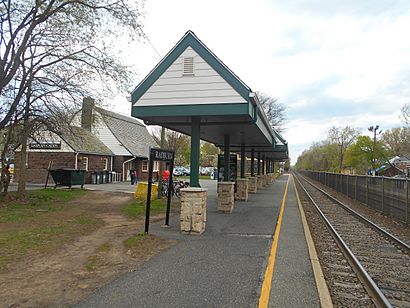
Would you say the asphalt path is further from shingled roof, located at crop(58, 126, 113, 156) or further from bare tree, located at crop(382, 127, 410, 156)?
bare tree, located at crop(382, 127, 410, 156)

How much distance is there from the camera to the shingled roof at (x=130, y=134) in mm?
33531

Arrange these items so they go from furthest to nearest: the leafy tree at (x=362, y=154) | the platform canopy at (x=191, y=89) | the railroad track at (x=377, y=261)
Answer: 1. the leafy tree at (x=362, y=154)
2. the platform canopy at (x=191, y=89)
3. the railroad track at (x=377, y=261)

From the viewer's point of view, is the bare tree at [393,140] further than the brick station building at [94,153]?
Yes

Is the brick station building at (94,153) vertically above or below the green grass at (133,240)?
above

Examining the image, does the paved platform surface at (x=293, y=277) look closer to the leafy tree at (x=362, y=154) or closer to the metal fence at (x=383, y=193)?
the metal fence at (x=383, y=193)

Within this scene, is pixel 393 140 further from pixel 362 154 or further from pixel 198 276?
pixel 198 276

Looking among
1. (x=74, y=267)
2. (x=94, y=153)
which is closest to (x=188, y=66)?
(x=74, y=267)

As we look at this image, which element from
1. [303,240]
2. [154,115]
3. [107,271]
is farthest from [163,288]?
[154,115]

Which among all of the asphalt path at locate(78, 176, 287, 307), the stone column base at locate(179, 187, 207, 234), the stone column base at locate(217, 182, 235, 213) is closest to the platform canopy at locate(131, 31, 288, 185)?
the stone column base at locate(179, 187, 207, 234)

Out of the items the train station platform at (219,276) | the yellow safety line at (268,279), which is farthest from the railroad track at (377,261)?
the yellow safety line at (268,279)

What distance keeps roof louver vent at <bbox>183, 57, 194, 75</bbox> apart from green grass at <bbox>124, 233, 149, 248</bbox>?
4.43 m

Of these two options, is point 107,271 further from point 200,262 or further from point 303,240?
point 303,240

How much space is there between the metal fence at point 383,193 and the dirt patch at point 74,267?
8995 millimetres

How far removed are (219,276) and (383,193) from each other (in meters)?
12.2
